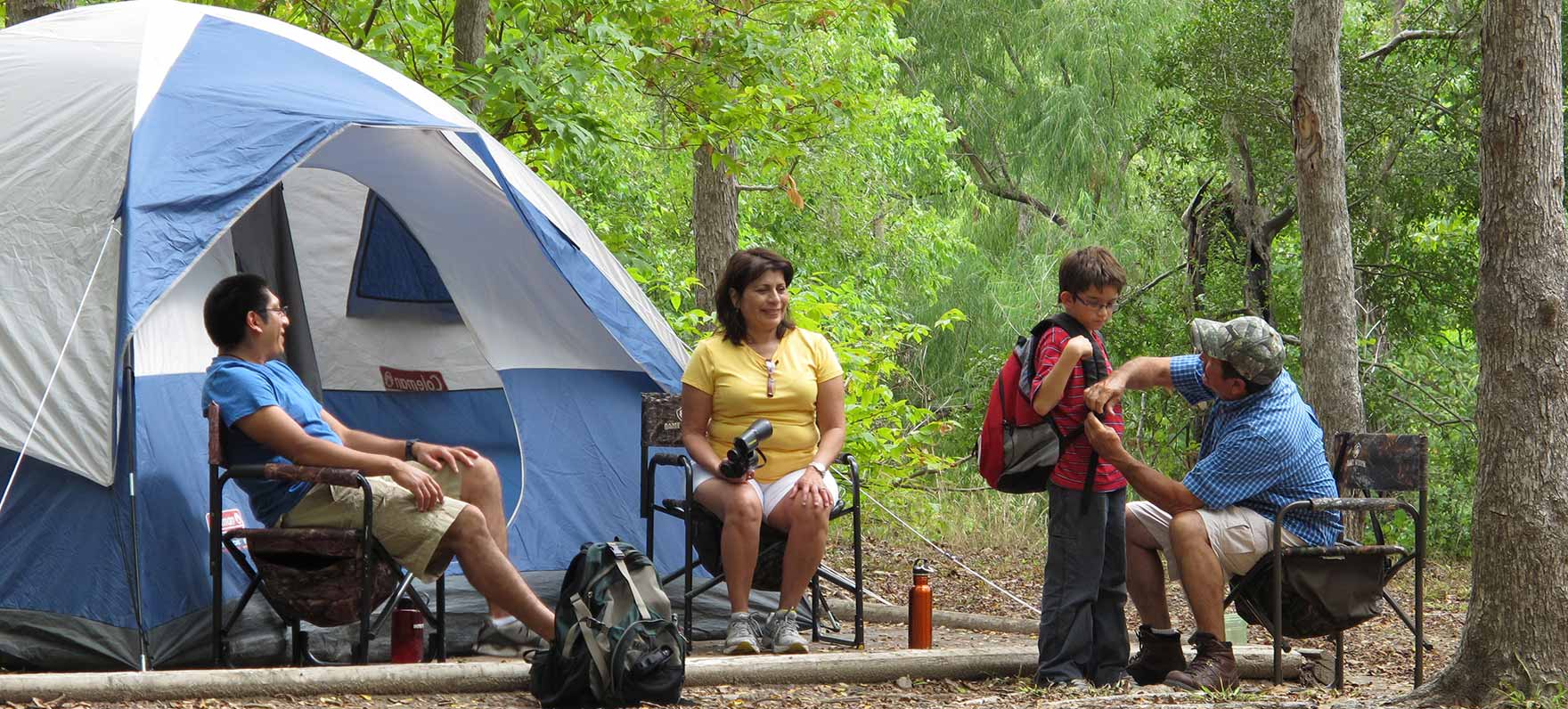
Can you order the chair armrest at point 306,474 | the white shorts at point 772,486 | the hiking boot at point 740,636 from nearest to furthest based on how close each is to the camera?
the chair armrest at point 306,474 < the hiking boot at point 740,636 < the white shorts at point 772,486

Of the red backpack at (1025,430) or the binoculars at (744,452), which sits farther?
the binoculars at (744,452)

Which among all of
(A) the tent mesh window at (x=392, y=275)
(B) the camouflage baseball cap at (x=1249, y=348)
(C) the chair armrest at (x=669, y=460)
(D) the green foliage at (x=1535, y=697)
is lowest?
(D) the green foliage at (x=1535, y=697)

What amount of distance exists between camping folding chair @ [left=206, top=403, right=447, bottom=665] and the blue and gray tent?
32cm

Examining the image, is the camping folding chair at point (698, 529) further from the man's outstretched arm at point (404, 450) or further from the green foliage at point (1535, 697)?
the green foliage at point (1535, 697)

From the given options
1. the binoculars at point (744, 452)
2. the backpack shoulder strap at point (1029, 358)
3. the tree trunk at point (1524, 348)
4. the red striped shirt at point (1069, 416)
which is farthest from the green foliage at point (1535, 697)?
the binoculars at point (744, 452)

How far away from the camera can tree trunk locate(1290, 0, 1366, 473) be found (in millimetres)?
6926

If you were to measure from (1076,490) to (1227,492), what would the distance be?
44cm

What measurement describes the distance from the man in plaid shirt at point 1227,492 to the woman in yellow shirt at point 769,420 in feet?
3.13

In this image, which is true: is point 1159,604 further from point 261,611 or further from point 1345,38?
point 1345,38

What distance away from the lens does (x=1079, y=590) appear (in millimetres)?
4086

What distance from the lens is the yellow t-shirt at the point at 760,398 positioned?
4.67 m

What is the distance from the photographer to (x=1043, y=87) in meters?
16.2

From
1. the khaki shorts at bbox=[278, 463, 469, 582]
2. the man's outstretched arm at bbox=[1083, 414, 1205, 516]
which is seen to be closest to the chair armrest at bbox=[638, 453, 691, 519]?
the khaki shorts at bbox=[278, 463, 469, 582]

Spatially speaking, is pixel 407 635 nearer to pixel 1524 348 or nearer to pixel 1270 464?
pixel 1270 464
